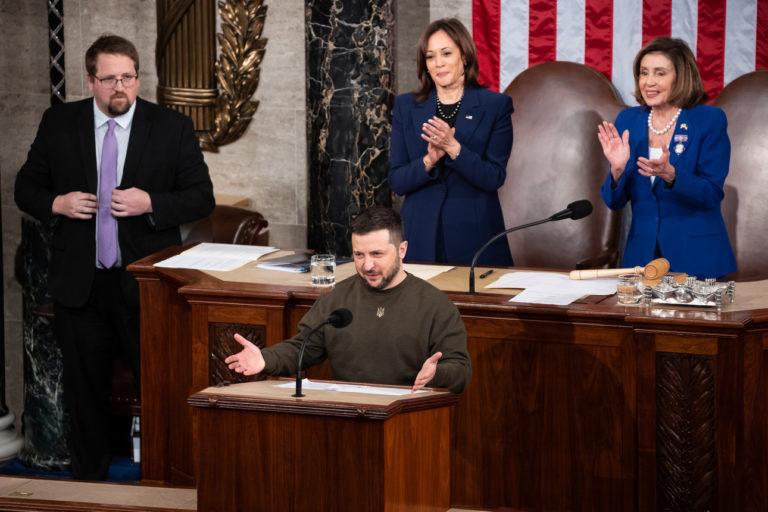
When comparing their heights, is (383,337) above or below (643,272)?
below

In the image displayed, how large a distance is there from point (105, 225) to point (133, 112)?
556 millimetres

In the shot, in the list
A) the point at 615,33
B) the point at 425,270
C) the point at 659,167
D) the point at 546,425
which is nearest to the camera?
the point at 546,425

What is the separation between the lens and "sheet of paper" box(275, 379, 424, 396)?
171 inches

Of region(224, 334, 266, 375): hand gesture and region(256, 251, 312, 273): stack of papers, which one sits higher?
region(256, 251, 312, 273): stack of papers

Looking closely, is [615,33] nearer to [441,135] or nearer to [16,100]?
[441,135]

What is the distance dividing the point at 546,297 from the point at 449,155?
0.91 meters

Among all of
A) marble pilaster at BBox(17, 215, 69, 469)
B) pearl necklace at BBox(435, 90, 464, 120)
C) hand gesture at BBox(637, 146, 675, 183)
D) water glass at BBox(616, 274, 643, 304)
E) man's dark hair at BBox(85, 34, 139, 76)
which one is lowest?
marble pilaster at BBox(17, 215, 69, 469)

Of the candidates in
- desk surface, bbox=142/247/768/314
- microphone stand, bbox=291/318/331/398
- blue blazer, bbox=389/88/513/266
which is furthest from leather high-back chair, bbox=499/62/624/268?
microphone stand, bbox=291/318/331/398

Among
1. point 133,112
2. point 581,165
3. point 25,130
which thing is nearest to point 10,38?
point 25,130

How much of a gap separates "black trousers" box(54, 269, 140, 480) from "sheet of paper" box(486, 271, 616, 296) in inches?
69.2

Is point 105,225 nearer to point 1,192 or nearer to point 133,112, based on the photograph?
point 133,112

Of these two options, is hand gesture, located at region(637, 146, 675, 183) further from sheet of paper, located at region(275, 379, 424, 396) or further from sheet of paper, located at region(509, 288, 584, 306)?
sheet of paper, located at region(275, 379, 424, 396)

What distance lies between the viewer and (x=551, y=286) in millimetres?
5660

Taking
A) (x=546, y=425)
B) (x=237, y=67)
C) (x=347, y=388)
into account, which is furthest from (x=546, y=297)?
(x=237, y=67)
